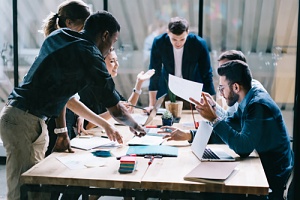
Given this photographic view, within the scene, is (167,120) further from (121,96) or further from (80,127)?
(80,127)

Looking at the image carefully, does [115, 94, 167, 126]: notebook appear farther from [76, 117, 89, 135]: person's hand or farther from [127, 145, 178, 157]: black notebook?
[127, 145, 178, 157]: black notebook

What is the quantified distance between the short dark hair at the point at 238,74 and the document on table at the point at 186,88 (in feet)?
0.90

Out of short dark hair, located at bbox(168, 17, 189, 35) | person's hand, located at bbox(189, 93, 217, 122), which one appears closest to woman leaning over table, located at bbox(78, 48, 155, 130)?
short dark hair, located at bbox(168, 17, 189, 35)

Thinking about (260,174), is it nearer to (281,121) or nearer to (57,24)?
(281,121)

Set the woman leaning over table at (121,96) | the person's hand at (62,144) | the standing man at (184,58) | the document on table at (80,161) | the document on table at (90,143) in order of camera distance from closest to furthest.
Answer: the document on table at (80,161)
the person's hand at (62,144)
the document on table at (90,143)
the woman leaning over table at (121,96)
the standing man at (184,58)

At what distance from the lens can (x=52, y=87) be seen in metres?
2.20

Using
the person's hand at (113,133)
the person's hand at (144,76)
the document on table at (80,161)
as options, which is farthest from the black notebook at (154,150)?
the person's hand at (144,76)

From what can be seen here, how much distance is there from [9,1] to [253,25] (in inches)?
90.1

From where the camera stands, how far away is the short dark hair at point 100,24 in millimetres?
2303

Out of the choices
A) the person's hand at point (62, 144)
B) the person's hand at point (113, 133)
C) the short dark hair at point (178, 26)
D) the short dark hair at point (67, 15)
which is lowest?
the person's hand at point (62, 144)

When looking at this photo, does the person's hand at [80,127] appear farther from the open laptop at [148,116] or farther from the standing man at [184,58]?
the standing man at [184,58]

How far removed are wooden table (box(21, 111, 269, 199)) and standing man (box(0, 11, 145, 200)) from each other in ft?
0.66

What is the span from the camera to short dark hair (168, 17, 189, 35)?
3.85 metres

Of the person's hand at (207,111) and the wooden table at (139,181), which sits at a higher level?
the person's hand at (207,111)
